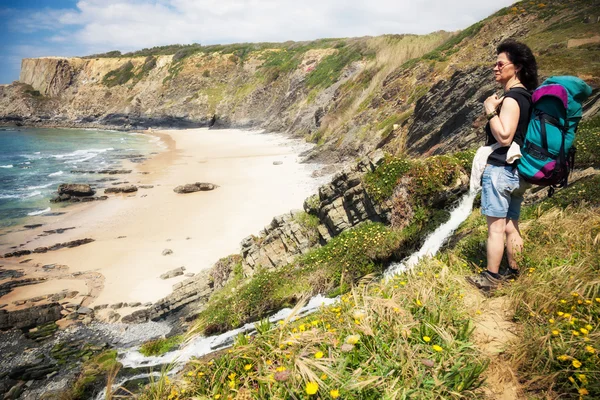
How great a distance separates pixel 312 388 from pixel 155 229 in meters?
19.7

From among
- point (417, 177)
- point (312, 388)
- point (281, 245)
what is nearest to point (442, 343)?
point (312, 388)

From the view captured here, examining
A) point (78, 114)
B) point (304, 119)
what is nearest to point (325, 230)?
point (304, 119)

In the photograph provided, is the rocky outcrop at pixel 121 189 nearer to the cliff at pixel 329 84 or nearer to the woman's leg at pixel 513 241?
the cliff at pixel 329 84

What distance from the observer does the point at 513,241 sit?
4.26m

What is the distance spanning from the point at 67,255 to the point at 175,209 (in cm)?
710

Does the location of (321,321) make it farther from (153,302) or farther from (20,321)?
(20,321)

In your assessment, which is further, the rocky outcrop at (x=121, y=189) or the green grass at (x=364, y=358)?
the rocky outcrop at (x=121, y=189)

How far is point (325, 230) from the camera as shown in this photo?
40.1ft

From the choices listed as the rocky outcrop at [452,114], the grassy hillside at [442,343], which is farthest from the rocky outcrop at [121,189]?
the grassy hillside at [442,343]

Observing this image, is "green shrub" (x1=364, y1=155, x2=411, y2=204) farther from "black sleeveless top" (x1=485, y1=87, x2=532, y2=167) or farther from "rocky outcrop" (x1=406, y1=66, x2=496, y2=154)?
"black sleeveless top" (x1=485, y1=87, x2=532, y2=167)

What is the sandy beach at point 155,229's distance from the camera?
48.3 feet

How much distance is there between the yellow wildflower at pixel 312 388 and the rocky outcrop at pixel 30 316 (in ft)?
45.7

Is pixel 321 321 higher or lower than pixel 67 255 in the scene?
higher

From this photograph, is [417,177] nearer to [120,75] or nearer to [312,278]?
[312,278]
